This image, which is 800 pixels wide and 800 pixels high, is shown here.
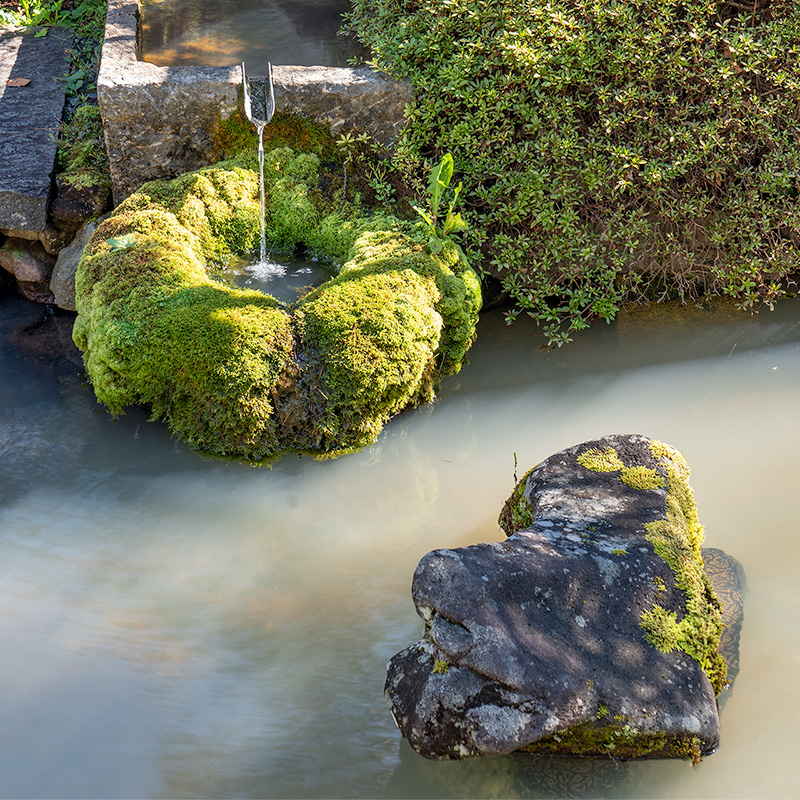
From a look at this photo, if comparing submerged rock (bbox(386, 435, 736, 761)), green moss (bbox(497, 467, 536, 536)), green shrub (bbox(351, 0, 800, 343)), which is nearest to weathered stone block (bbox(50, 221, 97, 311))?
green shrub (bbox(351, 0, 800, 343))

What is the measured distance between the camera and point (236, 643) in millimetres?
3213

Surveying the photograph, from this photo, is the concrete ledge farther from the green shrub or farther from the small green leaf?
the small green leaf

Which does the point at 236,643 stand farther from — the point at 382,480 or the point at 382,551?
the point at 382,480

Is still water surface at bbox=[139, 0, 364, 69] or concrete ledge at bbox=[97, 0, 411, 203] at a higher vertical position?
still water surface at bbox=[139, 0, 364, 69]

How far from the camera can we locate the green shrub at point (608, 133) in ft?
16.6

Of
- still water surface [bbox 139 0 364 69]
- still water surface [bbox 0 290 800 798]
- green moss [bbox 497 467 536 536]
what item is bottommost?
still water surface [bbox 0 290 800 798]

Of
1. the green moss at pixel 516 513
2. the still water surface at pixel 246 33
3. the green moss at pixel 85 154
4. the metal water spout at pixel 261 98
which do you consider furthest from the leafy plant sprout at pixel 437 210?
the green moss at pixel 85 154

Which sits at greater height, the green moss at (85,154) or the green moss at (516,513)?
the green moss at (85,154)

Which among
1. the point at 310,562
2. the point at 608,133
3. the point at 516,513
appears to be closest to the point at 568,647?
the point at 516,513

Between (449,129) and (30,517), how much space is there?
3.67 metres

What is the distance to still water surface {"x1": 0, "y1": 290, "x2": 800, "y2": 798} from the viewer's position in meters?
2.74

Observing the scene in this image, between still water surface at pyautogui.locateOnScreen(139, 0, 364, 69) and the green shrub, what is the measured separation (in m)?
1.00

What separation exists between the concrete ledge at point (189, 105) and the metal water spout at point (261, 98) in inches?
2.1

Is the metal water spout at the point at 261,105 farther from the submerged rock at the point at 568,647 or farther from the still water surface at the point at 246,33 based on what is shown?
the submerged rock at the point at 568,647
